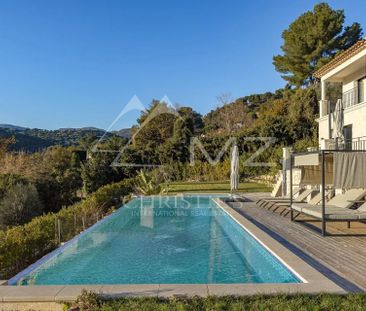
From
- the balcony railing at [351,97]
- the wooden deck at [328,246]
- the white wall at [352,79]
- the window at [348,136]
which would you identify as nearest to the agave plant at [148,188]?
the wooden deck at [328,246]

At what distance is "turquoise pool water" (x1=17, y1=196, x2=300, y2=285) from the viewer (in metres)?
5.94

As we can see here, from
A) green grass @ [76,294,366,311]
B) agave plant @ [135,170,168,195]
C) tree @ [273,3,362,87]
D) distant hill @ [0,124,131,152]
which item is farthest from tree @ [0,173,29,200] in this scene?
tree @ [273,3,362,87]

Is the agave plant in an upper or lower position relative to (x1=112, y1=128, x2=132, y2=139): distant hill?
lower

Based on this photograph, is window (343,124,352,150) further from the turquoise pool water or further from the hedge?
the hedge

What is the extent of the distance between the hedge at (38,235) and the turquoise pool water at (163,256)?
491 mm

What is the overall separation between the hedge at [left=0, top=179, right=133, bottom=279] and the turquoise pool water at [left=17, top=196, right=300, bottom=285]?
0.49 metres

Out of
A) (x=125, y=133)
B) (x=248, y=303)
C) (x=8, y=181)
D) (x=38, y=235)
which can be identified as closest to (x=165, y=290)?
(x=248, y=303)

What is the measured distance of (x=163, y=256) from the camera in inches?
297

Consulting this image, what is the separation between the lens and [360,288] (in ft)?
14.8

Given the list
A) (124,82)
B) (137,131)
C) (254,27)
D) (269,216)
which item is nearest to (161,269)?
(269,216)

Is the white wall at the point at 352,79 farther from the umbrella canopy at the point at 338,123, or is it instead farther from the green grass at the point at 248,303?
the green grass at the point at 248,303

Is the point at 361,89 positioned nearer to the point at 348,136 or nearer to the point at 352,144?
the point at 348,136

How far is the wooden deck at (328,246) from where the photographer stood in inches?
201

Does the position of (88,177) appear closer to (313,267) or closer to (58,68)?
(58,68)
